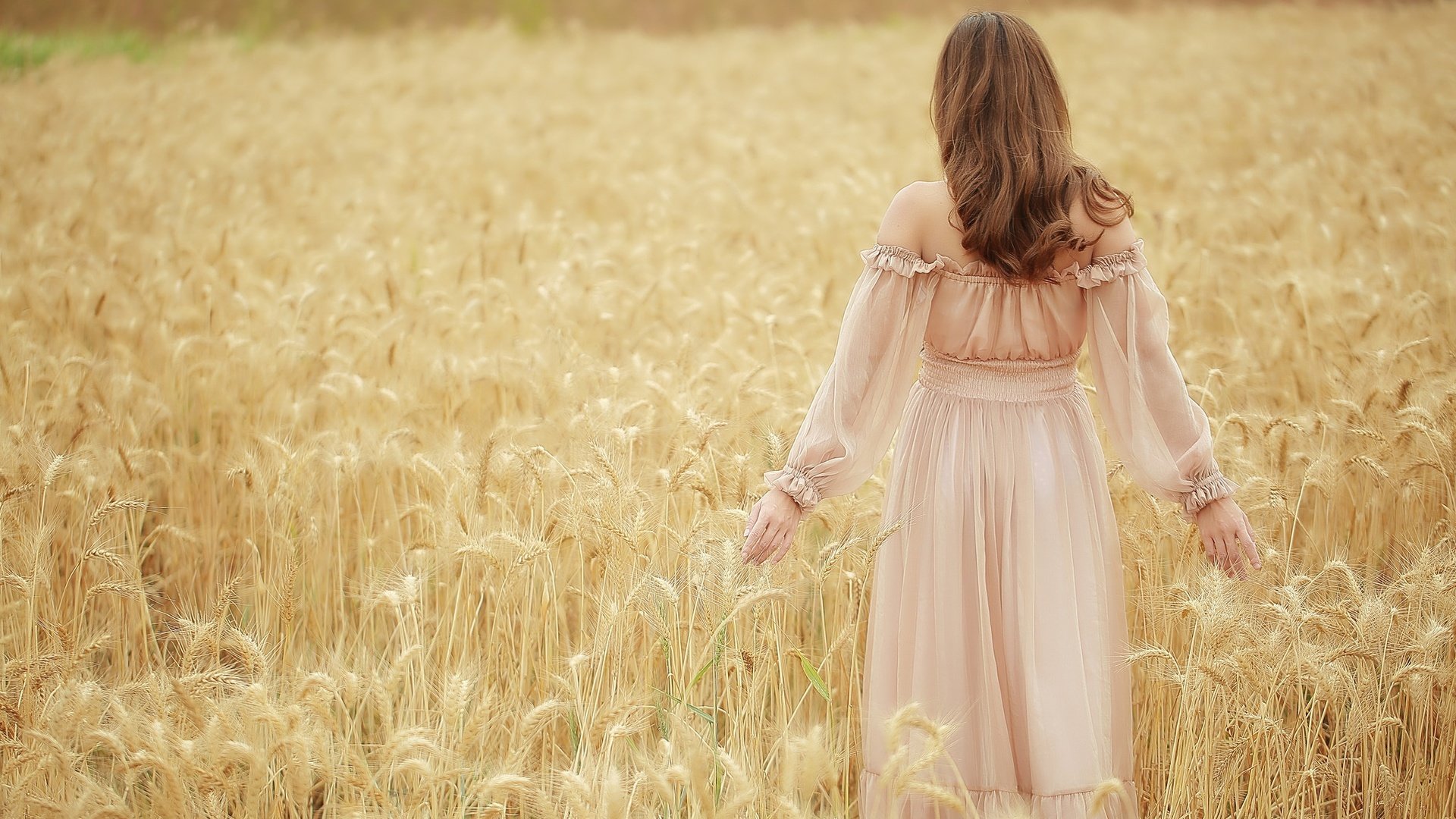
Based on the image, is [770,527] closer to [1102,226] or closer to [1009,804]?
[1009,804]

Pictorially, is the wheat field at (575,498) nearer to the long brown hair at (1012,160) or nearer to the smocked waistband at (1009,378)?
the smocked waistband at (1009,378)

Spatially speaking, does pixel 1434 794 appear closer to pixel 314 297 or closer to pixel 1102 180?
pixel 1102 180

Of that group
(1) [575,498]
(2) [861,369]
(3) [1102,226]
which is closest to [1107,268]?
(3) [1102,226]

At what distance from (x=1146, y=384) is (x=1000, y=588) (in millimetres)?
512

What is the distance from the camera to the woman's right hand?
78.6 inches

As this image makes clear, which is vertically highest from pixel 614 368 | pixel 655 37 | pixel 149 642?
pixel 655 37

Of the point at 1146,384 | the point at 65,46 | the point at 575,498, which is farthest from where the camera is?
the point at 65,46

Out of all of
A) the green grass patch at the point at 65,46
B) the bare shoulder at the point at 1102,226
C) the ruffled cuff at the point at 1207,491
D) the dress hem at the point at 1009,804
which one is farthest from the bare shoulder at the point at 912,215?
the green grass patch at the point at 65,46

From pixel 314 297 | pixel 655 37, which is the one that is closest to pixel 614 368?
pixel 314 297

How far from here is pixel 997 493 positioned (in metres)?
2.04

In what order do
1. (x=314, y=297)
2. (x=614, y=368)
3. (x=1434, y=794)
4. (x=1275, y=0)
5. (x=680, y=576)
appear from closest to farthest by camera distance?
(x=1434, y=794) < (x=680, y=576) < (x=614, y=368) < (x=314, y=297) < (x=1275, y=0)

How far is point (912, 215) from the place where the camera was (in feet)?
6.49

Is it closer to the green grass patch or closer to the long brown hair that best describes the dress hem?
the long brown hair

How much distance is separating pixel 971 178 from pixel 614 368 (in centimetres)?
169
